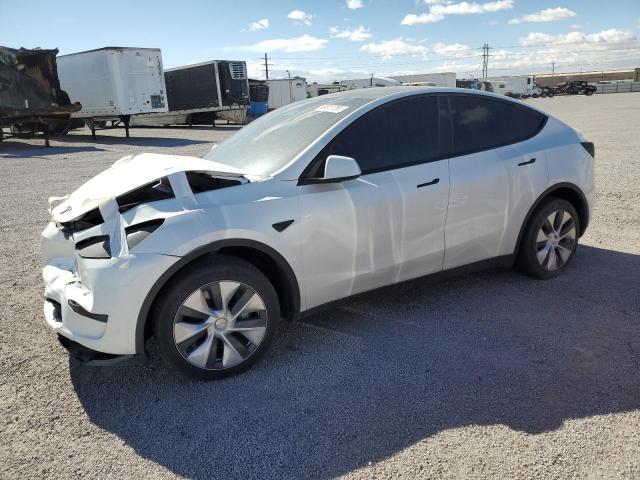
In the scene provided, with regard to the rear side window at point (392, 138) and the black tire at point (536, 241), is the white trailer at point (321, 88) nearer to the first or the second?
the black tire at point (536, 241)

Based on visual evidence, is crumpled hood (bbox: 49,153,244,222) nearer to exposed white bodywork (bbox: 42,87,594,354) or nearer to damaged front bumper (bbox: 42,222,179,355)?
exposed white bodywork (bbox: 42,87,594,354)

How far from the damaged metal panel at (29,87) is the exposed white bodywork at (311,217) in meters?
16.2

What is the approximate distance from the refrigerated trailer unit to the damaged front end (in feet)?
76.0

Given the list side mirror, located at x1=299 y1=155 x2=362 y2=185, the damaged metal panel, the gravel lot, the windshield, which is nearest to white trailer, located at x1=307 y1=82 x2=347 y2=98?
the damaged metal panel

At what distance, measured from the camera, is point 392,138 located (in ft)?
11.3

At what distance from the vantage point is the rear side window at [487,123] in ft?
12.4

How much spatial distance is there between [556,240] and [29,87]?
59.7ft

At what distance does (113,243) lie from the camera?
263cm

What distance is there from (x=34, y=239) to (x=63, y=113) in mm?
13828

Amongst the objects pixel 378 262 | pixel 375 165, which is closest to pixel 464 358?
pixel 378 262

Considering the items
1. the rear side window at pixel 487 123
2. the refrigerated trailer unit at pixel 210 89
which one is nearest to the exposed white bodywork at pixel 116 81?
the refrigerated trailer unit at pixel 210 89

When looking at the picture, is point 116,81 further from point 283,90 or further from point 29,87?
point 283,90

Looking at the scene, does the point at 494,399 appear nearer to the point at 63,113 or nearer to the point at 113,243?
the point at 113,243

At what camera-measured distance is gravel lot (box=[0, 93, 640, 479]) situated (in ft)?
7.59
